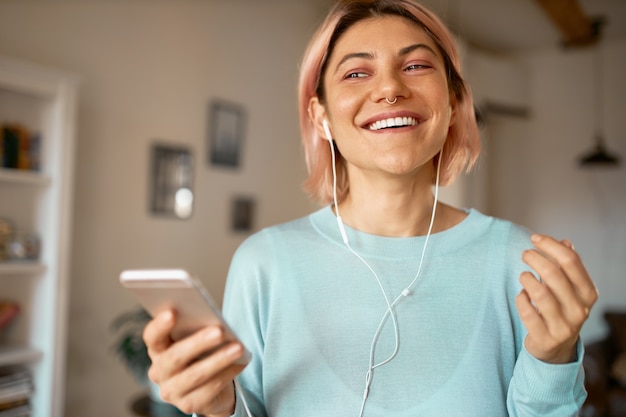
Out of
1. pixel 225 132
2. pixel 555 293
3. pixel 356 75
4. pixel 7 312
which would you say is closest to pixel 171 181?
pixel 225 132

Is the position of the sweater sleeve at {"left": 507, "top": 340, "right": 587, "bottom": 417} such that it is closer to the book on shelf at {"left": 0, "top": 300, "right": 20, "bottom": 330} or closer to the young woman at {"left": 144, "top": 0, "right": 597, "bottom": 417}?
the young woman at {"left": 144, "top": 0, "right": 597, "bottom": 417}

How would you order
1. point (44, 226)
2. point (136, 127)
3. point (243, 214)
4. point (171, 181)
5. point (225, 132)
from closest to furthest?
point (44, 226), point (136, 127), point (171, 181), point (225, 132), point (243, 214)

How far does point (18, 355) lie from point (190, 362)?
192 cm

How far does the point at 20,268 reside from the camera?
2.24m

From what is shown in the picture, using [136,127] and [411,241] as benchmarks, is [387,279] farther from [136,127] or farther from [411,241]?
[136,127]

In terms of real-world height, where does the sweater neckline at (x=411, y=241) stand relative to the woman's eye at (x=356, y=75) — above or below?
below

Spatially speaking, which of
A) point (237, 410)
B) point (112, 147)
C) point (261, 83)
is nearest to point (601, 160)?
point (261, 83)

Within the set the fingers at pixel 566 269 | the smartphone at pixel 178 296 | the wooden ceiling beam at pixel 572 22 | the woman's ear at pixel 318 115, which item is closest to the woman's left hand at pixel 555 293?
the fingers at pixel 566 269

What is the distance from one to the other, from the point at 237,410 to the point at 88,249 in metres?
2.21

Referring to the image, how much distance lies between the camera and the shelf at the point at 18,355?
87.2 inches

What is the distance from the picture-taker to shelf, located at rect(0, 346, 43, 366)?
222cm

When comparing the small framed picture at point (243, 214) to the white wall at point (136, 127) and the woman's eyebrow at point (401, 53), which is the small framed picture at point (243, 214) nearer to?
the white wall at point (136, 127)

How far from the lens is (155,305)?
2.11ft

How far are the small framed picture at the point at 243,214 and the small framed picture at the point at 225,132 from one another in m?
0.24
